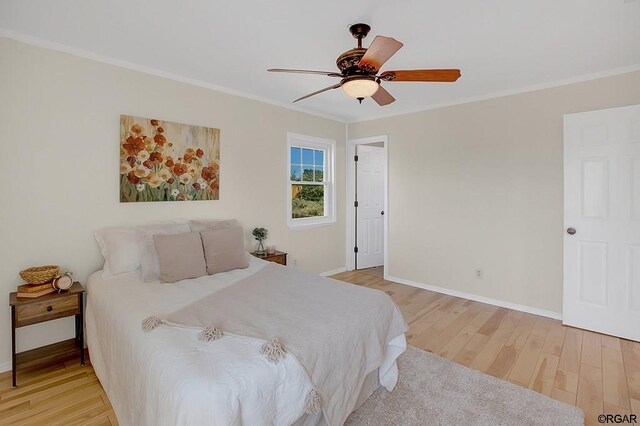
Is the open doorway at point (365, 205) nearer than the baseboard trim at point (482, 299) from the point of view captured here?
No

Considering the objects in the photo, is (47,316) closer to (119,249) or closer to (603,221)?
(119,249)

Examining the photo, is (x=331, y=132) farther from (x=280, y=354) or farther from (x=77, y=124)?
(x=280, y=354)

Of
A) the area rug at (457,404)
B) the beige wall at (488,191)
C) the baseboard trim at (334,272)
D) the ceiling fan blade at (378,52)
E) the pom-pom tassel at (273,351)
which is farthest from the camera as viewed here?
the baseboard trim at (334,272)

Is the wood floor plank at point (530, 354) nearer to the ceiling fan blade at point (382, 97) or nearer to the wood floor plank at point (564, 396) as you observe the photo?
the wood floor plank at point (564, 396)

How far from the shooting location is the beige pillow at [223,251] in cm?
269

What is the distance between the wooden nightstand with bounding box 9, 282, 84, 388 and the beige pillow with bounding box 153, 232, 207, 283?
62cm

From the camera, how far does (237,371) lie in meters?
1.25

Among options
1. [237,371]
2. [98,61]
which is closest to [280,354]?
[237,371]

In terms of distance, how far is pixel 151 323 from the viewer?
159 cm

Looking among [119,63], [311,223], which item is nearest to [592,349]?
[311,223]

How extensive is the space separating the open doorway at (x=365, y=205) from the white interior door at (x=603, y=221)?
246 centimetres

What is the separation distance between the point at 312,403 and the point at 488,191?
3.36 m

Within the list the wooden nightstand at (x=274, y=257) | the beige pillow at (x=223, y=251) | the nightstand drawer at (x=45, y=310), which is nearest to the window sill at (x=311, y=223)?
the wooden nightstand at (x=274, y=257)

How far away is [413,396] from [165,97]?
330cm
